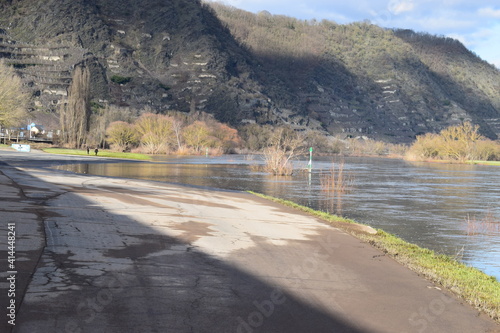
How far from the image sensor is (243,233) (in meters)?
13.3

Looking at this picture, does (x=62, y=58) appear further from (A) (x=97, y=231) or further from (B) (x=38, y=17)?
(A) (x=97, y=231)

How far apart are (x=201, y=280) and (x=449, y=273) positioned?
488 centimetres

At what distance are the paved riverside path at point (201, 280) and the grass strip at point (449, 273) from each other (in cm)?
26

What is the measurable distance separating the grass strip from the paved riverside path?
0.26 meters

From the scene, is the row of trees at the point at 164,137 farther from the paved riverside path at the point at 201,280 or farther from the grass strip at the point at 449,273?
the grass strip at the point at 449,273

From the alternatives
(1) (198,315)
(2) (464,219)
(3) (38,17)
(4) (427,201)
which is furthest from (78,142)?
(3) (38,17)

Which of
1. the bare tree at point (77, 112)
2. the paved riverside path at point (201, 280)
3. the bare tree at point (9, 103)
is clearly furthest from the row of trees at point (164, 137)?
the paved riverside path at point (201, 280)

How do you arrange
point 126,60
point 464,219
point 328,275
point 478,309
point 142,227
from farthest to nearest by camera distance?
point 126,60 < point 464,219 < point 142,227 < point 328,275 < point 478,309

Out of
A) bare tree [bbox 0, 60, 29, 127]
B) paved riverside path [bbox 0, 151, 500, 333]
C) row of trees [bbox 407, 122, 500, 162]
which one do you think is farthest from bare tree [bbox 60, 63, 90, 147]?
paved riverside path [bbox 0, 151, 500, 333]

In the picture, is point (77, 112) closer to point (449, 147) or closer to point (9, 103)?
point (9, 103)

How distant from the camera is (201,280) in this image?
27.9 ft

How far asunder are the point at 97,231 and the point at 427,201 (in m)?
21.4

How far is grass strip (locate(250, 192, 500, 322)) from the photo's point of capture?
8586 millimetres

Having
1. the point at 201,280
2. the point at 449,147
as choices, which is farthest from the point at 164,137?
the point at 201,280
